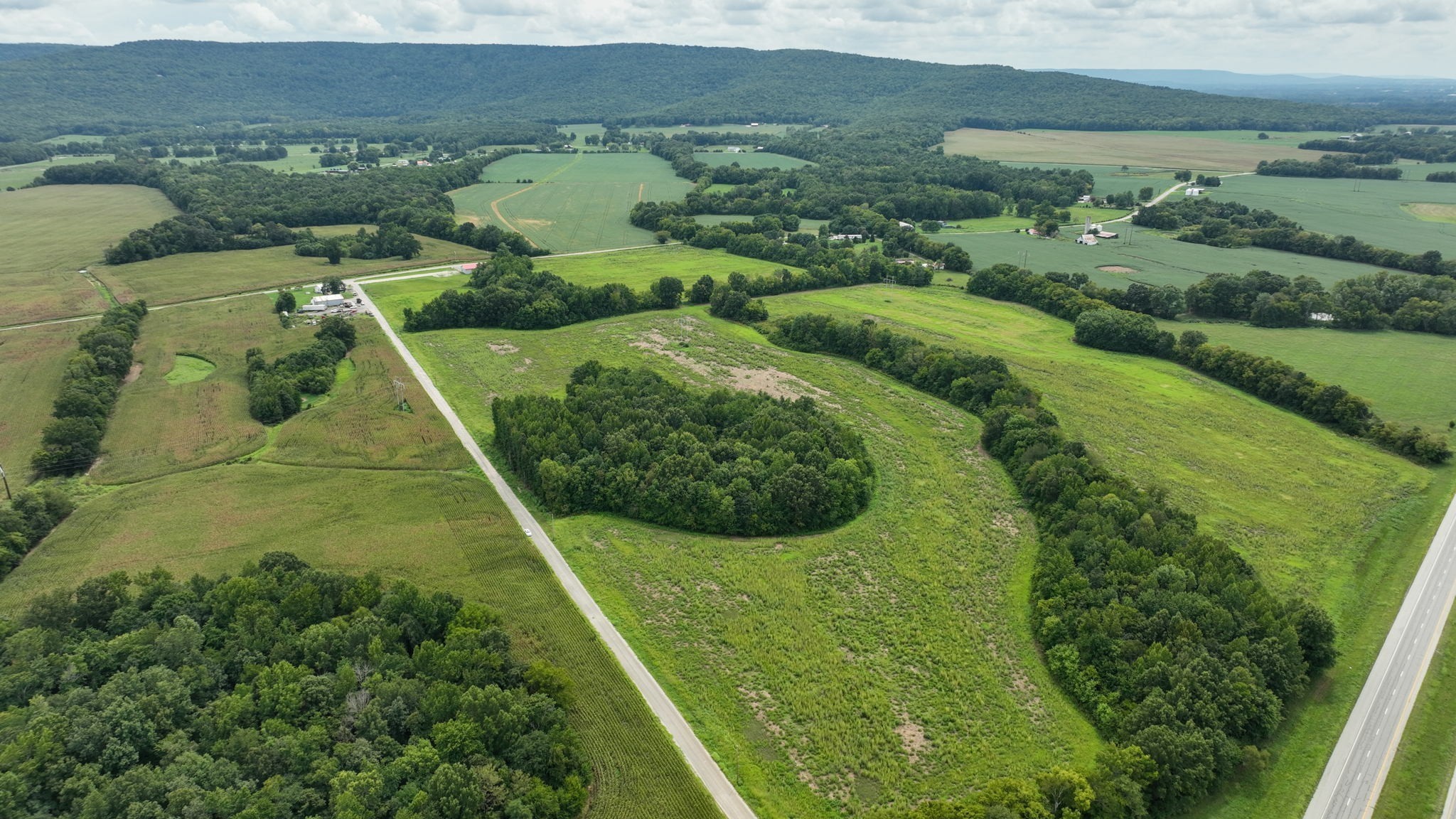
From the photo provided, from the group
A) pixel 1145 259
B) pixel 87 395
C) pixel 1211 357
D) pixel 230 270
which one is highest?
pixel 1145 259

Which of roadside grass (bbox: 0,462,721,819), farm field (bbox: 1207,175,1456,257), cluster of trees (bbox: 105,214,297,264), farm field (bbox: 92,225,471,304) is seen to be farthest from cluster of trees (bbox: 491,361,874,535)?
farm field (bbox: 1207,175,1456,257)

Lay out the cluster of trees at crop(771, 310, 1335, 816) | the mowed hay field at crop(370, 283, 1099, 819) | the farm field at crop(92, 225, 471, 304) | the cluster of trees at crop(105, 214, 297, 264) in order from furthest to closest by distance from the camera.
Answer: the cluster of trees at crop(105, 214, 297, 264), the farm field at crop(92, 225, 471, 304), the mowed hay field at crop(370, 283, 1099, 819), the cluster of trees at crop(771, 310, 1335, 816)

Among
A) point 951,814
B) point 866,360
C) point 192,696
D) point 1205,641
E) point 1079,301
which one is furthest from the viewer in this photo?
point 1079,301

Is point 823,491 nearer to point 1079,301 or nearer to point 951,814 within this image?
point 951,814

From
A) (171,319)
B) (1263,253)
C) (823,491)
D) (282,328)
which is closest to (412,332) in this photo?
(282,328)

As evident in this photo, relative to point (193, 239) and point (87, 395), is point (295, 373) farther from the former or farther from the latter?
point (193, 239)

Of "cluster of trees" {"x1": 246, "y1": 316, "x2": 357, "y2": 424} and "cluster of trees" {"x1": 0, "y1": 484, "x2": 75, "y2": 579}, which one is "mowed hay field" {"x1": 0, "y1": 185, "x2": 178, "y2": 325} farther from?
"cluster of trees" {"x1": 0, "y1": 484, "x2": 75, "y2": 579}

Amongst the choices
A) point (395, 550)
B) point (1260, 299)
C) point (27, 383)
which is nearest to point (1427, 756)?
point (395, 550)
